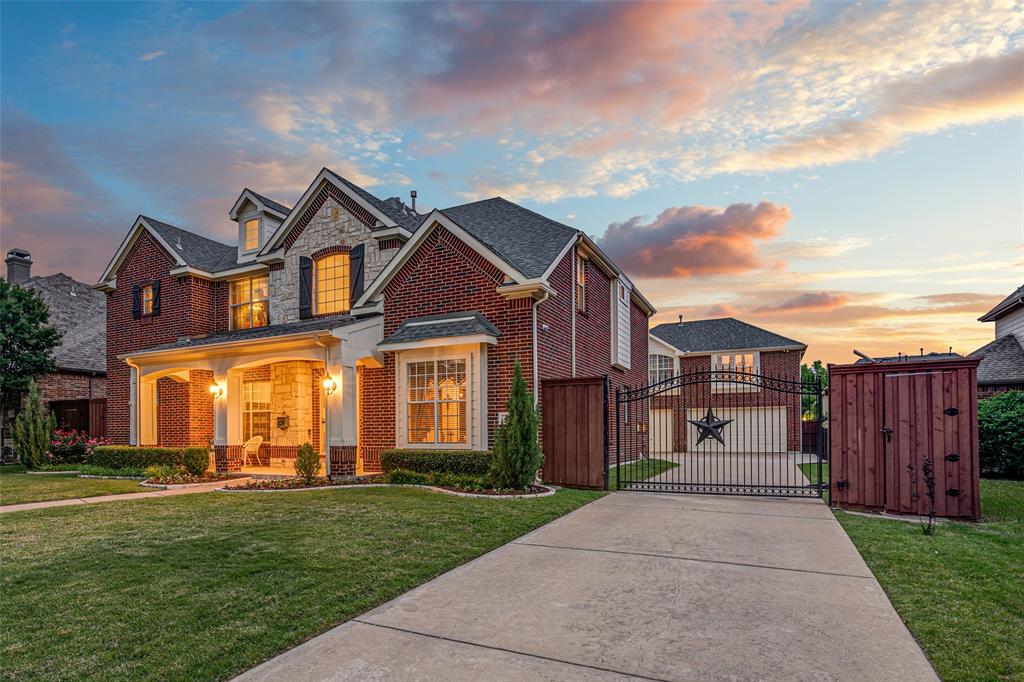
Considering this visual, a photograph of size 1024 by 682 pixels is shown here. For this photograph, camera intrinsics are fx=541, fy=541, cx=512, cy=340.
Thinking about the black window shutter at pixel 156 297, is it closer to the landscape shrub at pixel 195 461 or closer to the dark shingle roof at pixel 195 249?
the dark shingle roof at pixel 195 249

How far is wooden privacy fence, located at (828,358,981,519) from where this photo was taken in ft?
26.3

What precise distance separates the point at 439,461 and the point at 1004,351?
2229 centimetres

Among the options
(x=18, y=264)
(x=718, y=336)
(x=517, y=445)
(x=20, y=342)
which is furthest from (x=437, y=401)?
(x=18, y=264)

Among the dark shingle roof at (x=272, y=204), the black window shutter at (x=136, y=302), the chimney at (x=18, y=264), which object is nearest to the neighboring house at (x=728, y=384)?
the dark shingle roof at (x=272, y=204)

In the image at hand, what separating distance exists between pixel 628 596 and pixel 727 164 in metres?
12.1

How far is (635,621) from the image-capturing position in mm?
4258

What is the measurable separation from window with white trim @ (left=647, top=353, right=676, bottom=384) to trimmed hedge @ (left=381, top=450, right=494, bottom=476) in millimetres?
17697

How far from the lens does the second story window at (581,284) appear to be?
1499 cm

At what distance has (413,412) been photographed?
43.5ft

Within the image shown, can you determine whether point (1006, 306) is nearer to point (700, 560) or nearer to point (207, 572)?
point (700, 560)

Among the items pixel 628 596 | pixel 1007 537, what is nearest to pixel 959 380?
pixel 1007 537

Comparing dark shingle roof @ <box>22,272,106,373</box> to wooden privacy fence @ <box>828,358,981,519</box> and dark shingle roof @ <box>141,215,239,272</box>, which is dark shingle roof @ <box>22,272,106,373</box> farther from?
wooden privacy fence @ <box>828,358,981,519</box>

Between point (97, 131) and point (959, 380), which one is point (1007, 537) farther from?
point (97, 131)

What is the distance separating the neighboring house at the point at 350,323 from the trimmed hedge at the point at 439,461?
24.7 inches
